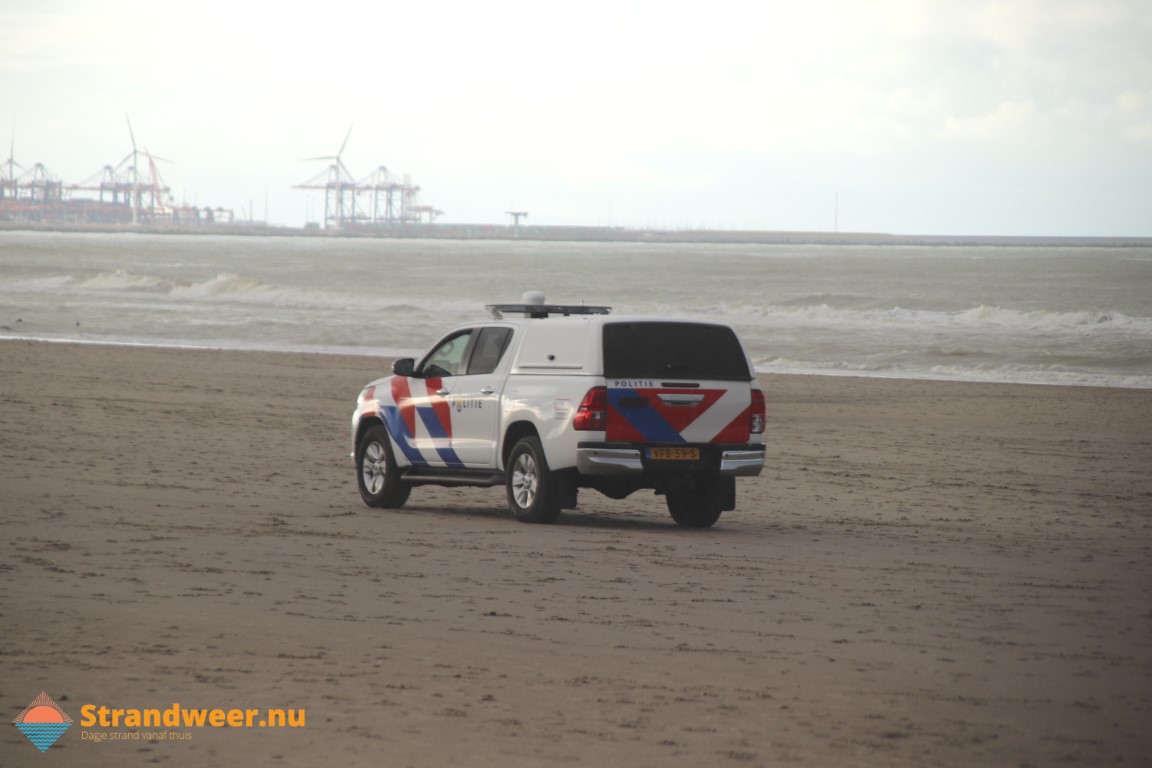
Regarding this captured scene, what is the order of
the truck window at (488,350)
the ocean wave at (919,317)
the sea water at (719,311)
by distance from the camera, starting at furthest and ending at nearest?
the ocean wave at (919,317), the sea water at (719,311), the truck window at (488,350)

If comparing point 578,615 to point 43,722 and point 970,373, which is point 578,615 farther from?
point 970,373

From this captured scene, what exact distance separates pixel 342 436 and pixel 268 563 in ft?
31.3

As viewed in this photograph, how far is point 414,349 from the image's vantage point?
3972cm

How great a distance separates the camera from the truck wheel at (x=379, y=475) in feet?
44.9

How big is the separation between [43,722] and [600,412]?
650 centimetres

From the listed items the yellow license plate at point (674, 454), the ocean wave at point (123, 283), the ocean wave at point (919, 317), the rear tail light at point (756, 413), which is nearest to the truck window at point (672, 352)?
the rear tail light at point (756, 413)

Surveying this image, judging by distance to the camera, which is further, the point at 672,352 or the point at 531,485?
the point at 531,485

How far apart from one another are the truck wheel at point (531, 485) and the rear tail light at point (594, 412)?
55 cm

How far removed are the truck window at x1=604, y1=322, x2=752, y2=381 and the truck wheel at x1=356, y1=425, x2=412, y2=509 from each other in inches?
104

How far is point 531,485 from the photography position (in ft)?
40.9

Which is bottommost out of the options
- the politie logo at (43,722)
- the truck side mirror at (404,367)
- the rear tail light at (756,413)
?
the politie logo at (43,722)

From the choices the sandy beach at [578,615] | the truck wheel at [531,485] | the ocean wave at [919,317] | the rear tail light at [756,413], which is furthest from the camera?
the ocean wave at [919,317]

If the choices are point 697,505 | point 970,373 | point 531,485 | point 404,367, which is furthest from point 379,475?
point 970,373

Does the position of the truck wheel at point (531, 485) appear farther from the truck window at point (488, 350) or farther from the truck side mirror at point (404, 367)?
the truck side mirror at point (404, 367)
